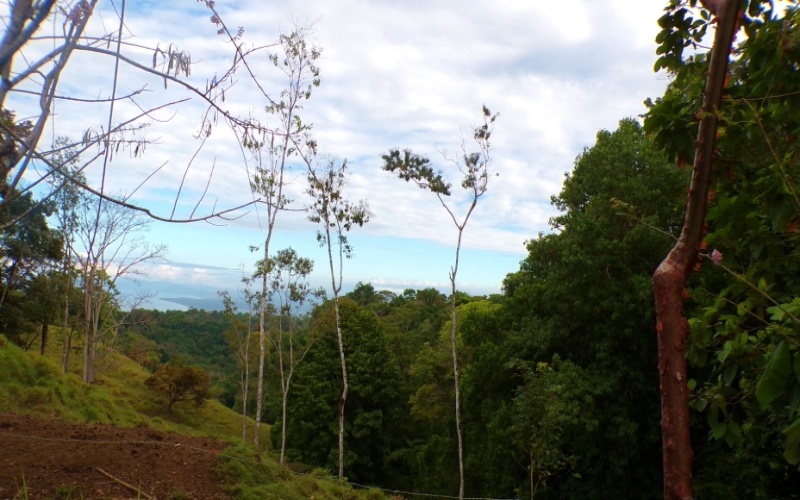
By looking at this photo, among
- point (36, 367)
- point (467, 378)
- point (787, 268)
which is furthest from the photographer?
point (467, 378)

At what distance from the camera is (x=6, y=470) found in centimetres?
480

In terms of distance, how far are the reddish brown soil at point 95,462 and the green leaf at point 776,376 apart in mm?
5099

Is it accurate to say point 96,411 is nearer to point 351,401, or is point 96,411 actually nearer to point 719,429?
point 351,401

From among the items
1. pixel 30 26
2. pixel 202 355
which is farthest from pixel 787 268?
pixel 202 355

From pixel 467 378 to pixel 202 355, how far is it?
30.6 meters

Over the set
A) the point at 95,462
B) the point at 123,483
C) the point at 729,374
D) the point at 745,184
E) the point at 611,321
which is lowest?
the point at 123,483

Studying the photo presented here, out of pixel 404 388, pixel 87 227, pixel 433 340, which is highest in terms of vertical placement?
pixel 87 227

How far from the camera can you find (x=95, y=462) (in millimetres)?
5508

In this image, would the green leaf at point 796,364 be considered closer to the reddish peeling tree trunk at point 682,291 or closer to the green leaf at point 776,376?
the green leaf at point 776,376

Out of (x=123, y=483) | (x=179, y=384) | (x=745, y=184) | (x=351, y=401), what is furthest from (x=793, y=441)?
(x=179, y=384)

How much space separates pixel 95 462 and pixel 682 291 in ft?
19.9

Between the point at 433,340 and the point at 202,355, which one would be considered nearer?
the point at 433,340

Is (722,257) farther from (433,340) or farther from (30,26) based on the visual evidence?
(433,340)

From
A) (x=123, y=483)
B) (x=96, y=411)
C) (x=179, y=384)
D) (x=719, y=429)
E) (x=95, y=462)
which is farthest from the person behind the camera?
(x=179, y=384)
